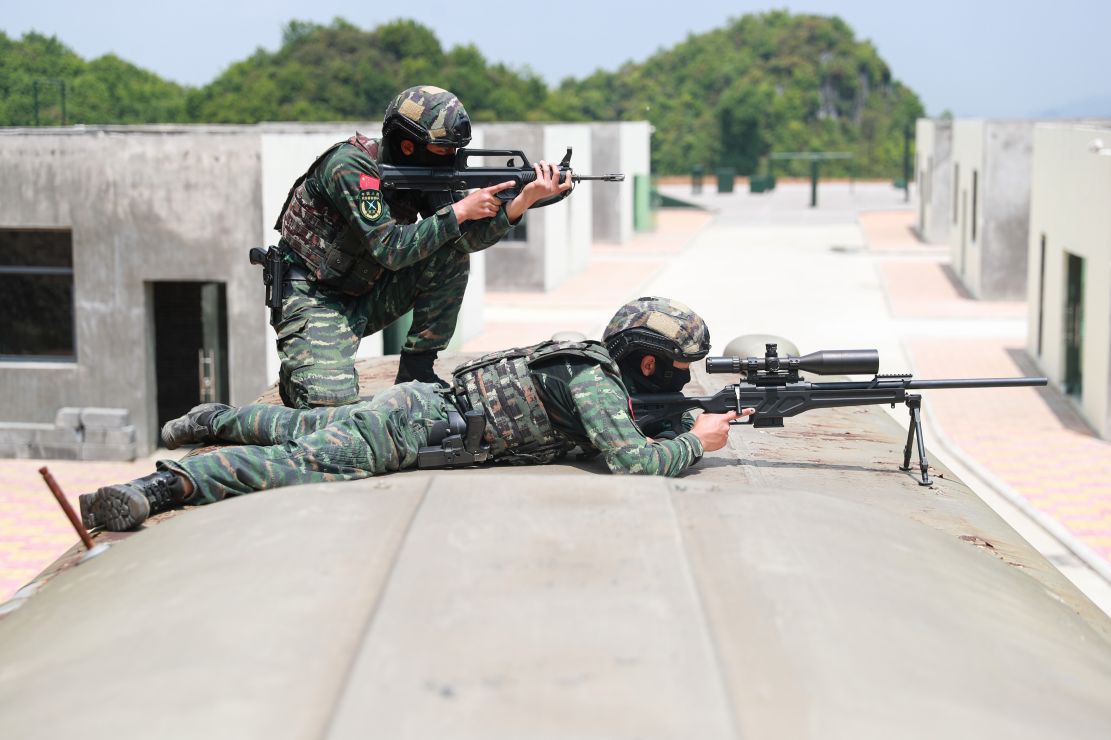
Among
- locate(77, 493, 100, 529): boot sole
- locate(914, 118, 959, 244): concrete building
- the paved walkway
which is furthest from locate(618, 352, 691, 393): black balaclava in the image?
locate(914, 118, 959, 244): concrete building

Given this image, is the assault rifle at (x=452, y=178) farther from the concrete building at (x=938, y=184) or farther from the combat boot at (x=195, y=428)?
the concrete building at (x=938, y=184)

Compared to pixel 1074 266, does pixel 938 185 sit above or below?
above

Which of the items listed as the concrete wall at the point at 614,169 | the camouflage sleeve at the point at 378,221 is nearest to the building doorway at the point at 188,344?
the camouflage sleeve at the point at 378,221

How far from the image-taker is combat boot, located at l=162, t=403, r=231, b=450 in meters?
5.13

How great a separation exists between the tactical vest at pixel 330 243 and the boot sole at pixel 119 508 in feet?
5.97

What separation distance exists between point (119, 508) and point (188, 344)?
476 inches

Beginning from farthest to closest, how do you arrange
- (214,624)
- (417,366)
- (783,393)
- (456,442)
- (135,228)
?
(135,228), (417,366), (783,393), (456,442), (214,624)

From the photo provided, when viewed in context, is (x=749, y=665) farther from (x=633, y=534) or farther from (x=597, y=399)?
(x=597, y=399)

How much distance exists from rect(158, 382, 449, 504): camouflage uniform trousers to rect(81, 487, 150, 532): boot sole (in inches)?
8.2

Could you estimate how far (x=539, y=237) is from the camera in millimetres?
25938

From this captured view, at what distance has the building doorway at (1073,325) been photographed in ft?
53.3

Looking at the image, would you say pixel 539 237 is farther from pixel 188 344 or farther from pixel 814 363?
pixel 814 363

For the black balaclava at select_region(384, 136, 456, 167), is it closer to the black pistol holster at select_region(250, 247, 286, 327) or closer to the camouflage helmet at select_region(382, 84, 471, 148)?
the camouflage helmet at select_region(382, 84, 471, 148)

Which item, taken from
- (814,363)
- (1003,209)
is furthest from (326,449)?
(1003,209)
